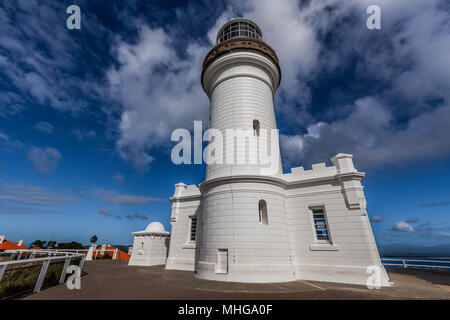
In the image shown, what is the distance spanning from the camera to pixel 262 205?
455 inches

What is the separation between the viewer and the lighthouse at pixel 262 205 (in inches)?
396

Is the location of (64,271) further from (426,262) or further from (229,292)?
(426,262)

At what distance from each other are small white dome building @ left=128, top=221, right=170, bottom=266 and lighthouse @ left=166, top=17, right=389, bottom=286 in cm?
430

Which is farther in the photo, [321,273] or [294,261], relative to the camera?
[294,261]

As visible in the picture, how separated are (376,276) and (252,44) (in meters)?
16.0

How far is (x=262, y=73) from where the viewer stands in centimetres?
1488

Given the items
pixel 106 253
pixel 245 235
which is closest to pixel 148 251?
pixel 106 253

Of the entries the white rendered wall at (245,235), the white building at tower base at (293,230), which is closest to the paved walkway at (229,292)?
the white rendered wall at (245,235)

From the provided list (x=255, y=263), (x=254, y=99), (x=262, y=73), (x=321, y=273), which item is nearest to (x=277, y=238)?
(x=255, y=263)

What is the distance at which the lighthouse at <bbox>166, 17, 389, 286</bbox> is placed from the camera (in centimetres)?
1007

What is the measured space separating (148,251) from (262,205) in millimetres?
12743
